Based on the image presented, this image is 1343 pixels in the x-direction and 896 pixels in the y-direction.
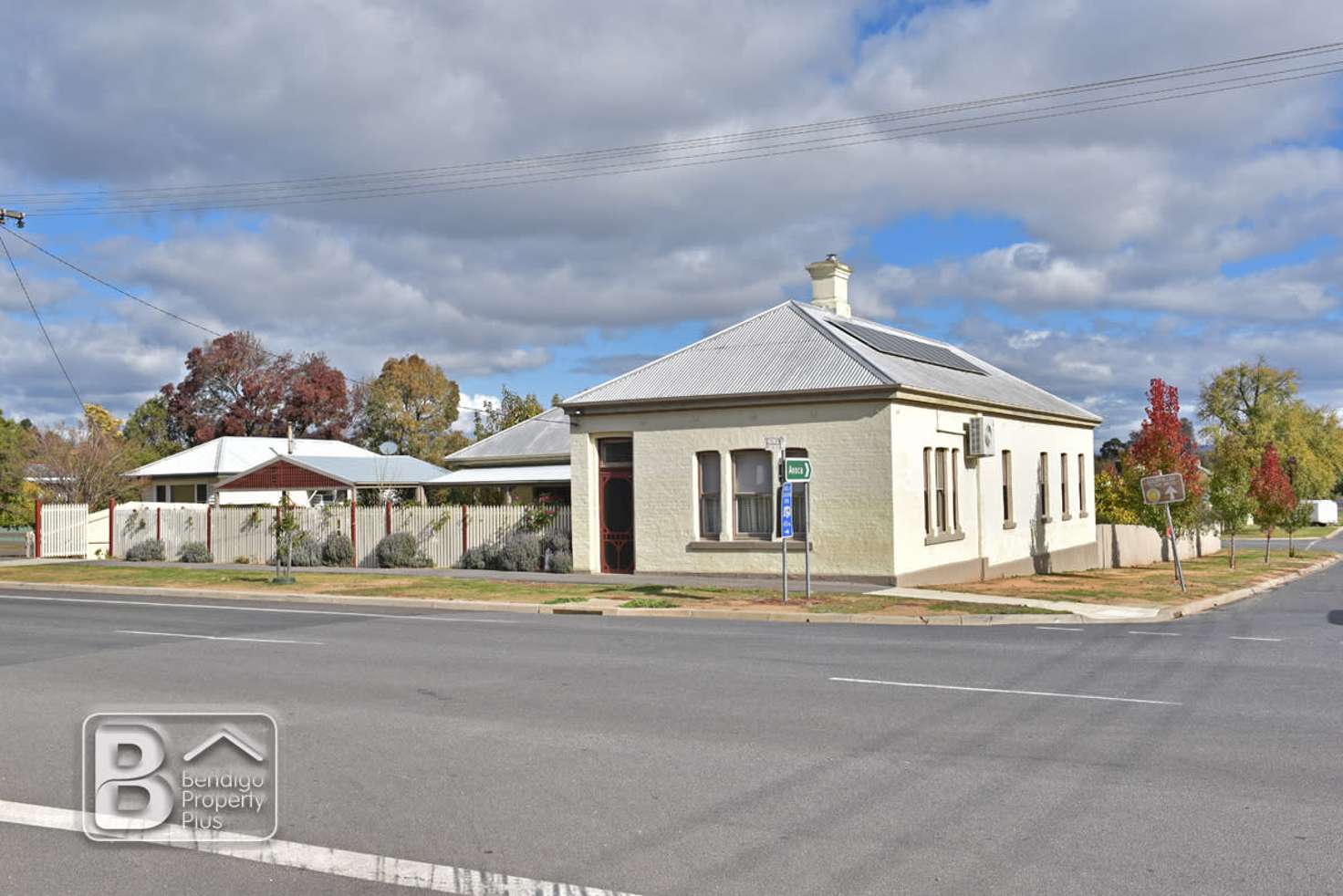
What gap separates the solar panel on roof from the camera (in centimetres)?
2822

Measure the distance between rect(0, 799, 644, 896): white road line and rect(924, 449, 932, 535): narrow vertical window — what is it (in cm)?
2055

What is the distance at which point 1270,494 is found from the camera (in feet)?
136

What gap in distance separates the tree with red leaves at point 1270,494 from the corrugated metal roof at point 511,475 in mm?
24297

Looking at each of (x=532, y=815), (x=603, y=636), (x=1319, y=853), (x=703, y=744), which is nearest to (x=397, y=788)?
(x=532, y=815)

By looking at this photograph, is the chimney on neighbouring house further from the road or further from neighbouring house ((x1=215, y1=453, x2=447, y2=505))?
the road

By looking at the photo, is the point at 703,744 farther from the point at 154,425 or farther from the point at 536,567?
the point at 154,425

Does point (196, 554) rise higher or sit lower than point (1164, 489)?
lower

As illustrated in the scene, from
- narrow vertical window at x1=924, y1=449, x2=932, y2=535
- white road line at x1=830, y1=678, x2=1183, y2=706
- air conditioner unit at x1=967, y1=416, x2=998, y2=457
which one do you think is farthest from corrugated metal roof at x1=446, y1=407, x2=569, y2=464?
white road line at x1=830, y1=678, x2=1183, y2=706

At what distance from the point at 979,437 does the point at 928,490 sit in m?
2.51

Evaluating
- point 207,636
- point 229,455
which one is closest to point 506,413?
point 229,455

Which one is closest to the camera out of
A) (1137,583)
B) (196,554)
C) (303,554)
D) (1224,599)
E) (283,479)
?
(1224,599)

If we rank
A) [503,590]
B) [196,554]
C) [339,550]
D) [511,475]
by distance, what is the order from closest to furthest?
[503,590] < [339,550] < [511,475] < [196,554]

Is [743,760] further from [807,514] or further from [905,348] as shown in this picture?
[905,348]

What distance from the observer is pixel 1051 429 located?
114 ft
